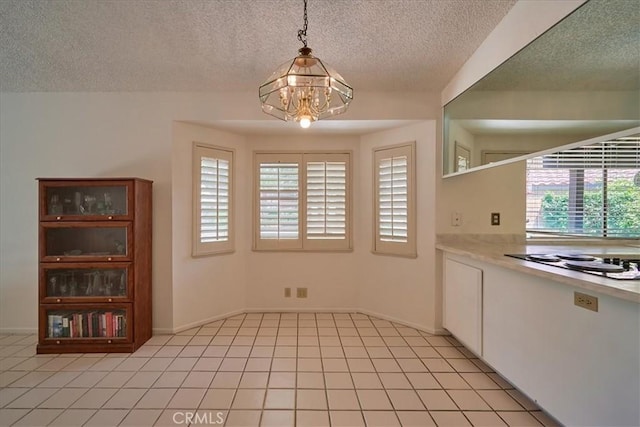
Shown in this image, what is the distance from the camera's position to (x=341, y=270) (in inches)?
143

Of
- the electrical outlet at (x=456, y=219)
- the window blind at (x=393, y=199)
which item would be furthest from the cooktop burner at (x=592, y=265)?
the window blind at (x=393, y=199)

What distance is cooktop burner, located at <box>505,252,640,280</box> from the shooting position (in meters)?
1.52

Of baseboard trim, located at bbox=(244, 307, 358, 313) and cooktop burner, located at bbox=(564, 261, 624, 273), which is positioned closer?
cooktop burner, located at bbox=(564, 261, 624, 273)

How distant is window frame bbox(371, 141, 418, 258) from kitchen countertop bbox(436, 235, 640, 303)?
1.01 feet

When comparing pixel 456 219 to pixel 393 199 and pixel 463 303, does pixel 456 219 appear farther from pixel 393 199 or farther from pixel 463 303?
pixel 463 303

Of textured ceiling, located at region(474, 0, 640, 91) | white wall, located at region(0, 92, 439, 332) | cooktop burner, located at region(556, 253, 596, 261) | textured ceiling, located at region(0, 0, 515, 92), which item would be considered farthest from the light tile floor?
textured ceiling, located at region(0, 0, 515, 92)

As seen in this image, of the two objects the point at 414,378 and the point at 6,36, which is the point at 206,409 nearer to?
the point at 414,378

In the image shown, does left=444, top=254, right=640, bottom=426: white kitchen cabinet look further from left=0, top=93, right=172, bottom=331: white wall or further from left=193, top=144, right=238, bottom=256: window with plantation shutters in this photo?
left=0, top=93, right=172, bottom=331: white wall

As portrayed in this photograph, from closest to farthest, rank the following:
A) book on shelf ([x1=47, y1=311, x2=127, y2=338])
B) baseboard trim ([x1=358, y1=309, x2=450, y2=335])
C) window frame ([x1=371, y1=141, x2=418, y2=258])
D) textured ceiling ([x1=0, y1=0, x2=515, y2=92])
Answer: textured ceiling ([x1=0, y1=0, x2=515, y2=92]) → book on shelf ([x1=47, y1=311, x2=127, y2=338]) → baseboard trim ([x1=358, y1=309, x2=450, y2=335]) → window frame ([x1=371, y1=141, x2=418, y2=258])

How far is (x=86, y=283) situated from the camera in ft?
9.01

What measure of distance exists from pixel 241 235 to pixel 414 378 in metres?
2.36

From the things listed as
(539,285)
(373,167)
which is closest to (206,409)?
(539,285)

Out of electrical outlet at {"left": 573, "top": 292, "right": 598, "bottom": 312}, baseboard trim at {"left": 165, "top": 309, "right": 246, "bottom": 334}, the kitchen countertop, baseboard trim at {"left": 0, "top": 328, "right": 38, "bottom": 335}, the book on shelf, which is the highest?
the kitchen countertop

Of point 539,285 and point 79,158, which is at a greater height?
point 79,158
